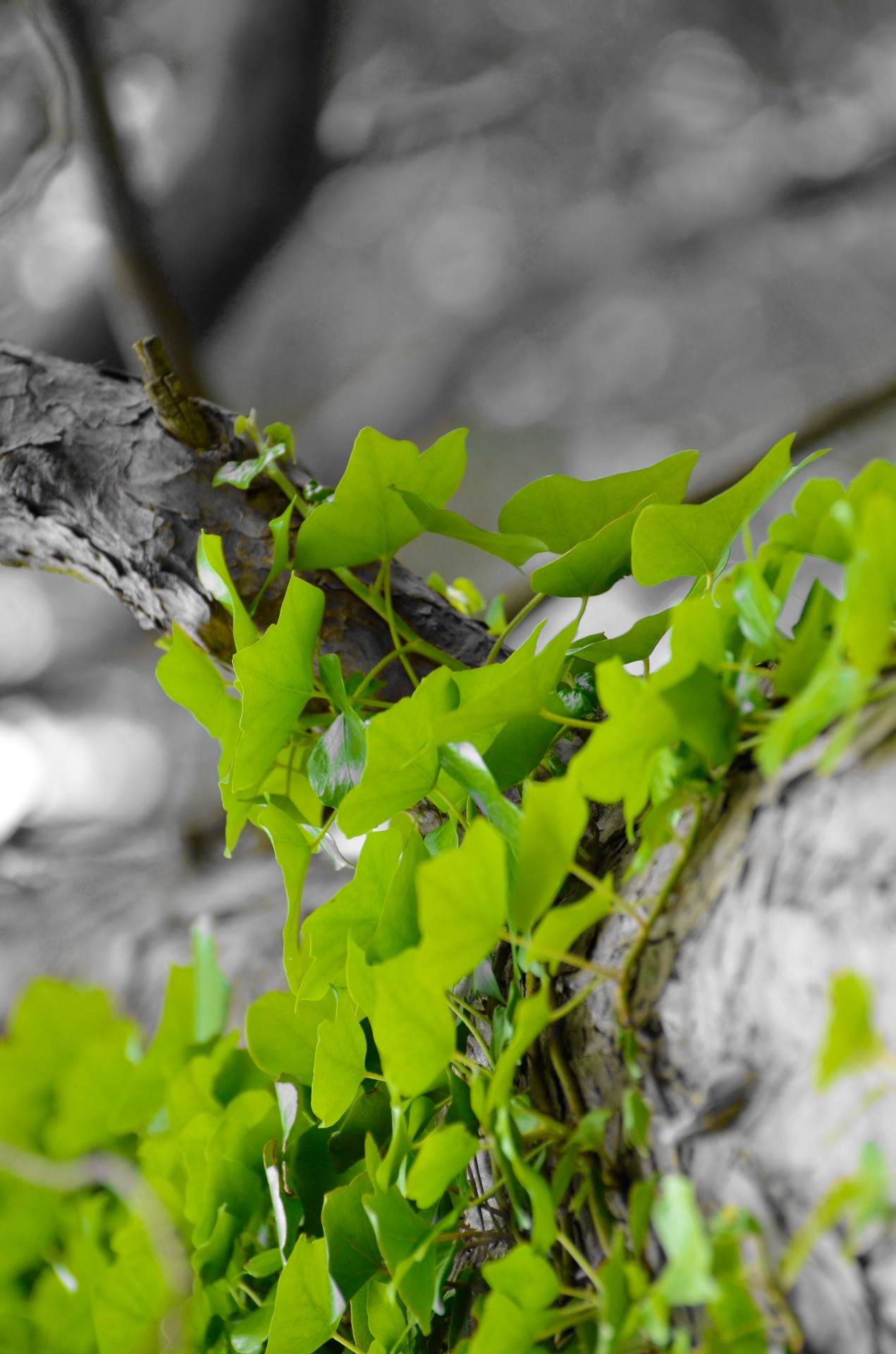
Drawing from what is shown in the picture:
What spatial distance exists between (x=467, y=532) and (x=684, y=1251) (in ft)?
0.74

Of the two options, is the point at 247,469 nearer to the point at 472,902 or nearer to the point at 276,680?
the point at 276,680

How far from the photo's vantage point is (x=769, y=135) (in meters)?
0.96

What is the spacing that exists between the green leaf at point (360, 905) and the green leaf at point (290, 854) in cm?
3

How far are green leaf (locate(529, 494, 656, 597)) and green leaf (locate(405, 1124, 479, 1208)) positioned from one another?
17 centimetres

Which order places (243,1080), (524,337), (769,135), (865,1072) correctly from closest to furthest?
(865,1072) < (243,1080) < (769,135) < (524,337)

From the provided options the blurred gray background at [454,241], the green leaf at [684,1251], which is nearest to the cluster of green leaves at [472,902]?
the green leaf at [684,1251]

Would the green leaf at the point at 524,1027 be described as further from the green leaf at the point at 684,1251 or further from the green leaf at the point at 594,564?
the green leaf at the point at 594,564

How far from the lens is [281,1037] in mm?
326

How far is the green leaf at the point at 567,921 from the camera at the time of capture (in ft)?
0.57

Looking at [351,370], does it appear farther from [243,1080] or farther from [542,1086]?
[542,1086]

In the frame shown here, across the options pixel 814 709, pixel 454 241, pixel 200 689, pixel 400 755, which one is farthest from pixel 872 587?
pixel 454 241

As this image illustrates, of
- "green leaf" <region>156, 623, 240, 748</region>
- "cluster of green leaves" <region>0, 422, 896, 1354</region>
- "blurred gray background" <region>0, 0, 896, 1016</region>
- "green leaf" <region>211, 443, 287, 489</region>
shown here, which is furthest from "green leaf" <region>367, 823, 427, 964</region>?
"blurred gray background" <region>0, 0, 896, 1016</region>

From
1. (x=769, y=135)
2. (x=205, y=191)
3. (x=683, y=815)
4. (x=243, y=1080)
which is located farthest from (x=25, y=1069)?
(x=769, y=135)

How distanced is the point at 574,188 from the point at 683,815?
0.99 metres
